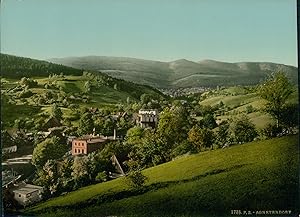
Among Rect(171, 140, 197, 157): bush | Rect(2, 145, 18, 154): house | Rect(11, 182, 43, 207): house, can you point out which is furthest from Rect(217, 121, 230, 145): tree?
Rect(2, 145, 18, 154): house

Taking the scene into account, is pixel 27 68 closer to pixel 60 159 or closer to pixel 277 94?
pixel 60 159

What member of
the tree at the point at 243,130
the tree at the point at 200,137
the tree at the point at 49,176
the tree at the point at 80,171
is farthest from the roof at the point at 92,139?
the tree at the point at 243,130

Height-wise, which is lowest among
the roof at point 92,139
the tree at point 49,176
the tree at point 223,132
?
the tree at point 49,176

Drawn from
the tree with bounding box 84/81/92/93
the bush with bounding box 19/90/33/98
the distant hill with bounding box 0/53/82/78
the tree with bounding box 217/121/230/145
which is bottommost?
the tree with bounding box 217/121/230/145

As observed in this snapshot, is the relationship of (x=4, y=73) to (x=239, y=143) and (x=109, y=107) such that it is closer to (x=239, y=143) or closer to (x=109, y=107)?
(x=109, y=107)

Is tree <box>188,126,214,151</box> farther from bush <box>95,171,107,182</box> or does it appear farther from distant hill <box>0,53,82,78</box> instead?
distant hill <box>0,53,82,78</box>

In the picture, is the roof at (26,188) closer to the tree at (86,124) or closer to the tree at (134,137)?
the tree at (86,124)

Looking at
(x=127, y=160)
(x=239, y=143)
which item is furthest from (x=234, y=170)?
(x=127, y=160)

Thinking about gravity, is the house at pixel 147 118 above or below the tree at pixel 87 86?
below
